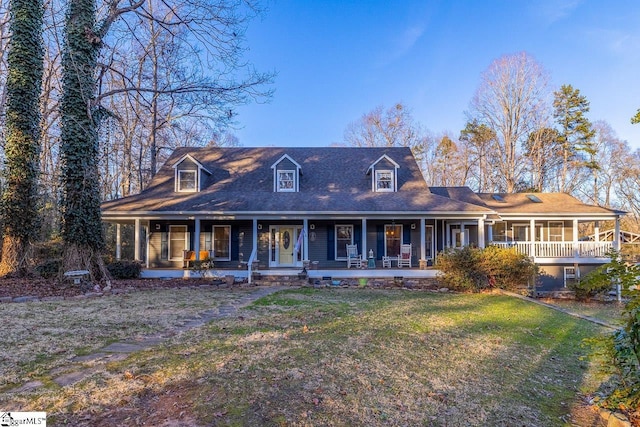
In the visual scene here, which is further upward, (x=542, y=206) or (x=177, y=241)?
(x=542, y=206)

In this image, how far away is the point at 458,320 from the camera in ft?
24.0

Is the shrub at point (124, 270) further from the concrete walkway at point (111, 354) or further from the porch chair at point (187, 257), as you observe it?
the concrete walkway at point (111, 354)

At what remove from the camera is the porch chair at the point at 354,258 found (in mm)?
15086

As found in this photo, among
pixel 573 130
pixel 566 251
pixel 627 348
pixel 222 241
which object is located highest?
pixel 573 130

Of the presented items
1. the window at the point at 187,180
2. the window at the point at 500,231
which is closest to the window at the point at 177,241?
the window at the point at 187,180

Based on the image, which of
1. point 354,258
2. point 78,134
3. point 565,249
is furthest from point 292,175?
point 565,249

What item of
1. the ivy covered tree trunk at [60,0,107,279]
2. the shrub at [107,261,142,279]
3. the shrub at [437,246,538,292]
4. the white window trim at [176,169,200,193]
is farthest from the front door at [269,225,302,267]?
the ivy covered tree trunk at [60,0,107,279]

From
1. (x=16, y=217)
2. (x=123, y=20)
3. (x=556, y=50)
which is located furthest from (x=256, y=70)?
(x=556, y=50)

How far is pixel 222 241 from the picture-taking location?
16484mm

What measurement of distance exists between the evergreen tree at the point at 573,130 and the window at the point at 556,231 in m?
14.8

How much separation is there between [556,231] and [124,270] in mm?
21039

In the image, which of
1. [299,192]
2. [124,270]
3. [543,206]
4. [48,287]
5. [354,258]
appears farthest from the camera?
[543,206]

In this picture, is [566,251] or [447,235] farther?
[447,235]

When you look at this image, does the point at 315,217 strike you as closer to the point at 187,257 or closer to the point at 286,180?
the point at 286,180
